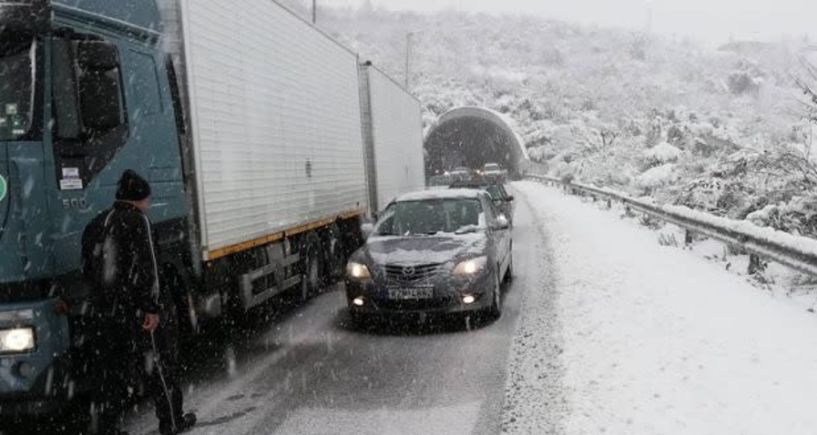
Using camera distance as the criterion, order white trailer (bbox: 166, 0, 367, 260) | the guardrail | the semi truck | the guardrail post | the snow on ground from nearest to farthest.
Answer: the semi truck < the snow on ground < white trailer (bbox: 166, 0, 367, 260) < the guardrail < the guardrail post

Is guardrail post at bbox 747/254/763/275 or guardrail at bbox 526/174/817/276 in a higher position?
guardrail at bbox 526/174/817/276

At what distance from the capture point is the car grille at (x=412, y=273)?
8156 millimetres

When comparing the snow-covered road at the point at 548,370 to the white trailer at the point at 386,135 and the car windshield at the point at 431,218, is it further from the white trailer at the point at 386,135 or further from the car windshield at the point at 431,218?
the white trailer at the point at 386,135

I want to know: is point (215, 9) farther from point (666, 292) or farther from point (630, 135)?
point (630, 135)

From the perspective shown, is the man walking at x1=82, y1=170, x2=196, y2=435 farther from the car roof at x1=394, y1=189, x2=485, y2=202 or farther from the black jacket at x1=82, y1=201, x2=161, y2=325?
the car roof at x1=394, y1=189, x2=485, y2=202

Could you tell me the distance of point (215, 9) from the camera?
7410mm

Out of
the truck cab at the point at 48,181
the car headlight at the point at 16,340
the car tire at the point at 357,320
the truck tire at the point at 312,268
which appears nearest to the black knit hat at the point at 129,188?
the truck cab at the point at 48,181

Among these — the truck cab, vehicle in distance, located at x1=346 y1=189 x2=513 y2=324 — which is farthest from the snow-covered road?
the truck cab

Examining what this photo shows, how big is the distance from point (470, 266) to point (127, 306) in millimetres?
4277

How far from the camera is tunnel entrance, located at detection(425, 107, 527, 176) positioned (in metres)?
68.1

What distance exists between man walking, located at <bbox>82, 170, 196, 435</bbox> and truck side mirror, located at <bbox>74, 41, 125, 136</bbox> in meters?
0.39

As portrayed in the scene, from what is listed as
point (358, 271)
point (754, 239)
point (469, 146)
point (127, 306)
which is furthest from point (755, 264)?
point (469, 146)

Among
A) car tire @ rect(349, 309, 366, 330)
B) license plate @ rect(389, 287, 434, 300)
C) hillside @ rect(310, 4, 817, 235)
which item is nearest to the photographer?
license plate @ rect(389, 287, 434, 300)

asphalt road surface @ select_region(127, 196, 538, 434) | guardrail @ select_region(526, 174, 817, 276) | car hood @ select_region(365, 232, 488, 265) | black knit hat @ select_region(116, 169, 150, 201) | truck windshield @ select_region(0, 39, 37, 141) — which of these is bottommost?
asphalt road surface @ select_region(127, 196, 538, 434)
